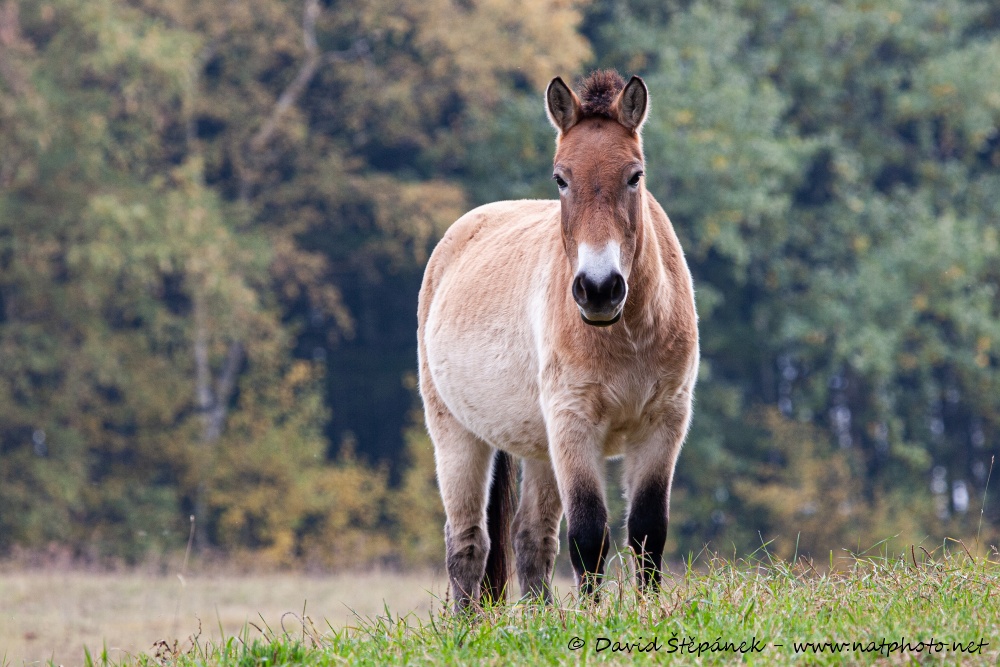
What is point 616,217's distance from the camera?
177 inches

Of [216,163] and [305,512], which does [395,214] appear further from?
[305,512]

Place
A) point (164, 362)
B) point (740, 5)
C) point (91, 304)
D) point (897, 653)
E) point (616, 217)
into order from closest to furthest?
point (897, 653)
point (616, 217)
point (91, 304)
point (164, 362)
point (740, 5)

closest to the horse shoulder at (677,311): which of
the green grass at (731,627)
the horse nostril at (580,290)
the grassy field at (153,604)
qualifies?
the horse nostril at (580,290)

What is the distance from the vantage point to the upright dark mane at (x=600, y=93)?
15.9ft

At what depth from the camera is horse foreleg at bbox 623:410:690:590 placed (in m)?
4.82

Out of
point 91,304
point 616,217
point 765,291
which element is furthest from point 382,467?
point 616,217

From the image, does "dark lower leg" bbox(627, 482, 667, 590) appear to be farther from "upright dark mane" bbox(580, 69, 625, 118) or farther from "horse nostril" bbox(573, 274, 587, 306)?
"upright dark mane" bbox(580, 69, 625, 118)

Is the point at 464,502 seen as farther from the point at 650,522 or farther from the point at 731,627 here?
the point at 731,627

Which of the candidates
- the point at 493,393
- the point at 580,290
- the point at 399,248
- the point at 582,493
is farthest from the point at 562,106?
the point at 399,248

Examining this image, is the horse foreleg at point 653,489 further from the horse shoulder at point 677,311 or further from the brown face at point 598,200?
the brown face at point 598,200

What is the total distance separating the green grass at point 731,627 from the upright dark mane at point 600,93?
188cm

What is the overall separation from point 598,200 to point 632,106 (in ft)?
1.79

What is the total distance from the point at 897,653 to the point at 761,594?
0.75m

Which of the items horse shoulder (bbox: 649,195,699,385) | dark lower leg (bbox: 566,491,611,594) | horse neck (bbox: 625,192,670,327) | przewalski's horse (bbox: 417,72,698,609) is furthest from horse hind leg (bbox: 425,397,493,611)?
horse neck (bbox: 625,192,670,327)
